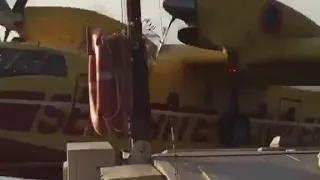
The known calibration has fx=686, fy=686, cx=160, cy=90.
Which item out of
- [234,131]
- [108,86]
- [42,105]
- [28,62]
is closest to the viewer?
[108,86]

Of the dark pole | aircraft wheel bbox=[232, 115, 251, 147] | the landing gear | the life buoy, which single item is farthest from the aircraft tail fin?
the life buoy

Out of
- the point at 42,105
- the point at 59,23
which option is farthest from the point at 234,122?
the point at 59,23

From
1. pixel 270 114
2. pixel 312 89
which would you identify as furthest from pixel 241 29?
pixel 312 89

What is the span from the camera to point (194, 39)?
10.4 m

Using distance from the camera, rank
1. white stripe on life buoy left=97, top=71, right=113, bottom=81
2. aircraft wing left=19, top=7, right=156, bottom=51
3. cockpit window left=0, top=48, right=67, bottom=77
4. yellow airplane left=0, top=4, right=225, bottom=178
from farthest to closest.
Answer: aircraft wing left=19, top=7, right=156, bottom=51
cockpit window left=0, top=48, right=67, bottom=77
yellow airplane left=0, top=4, right=225, bottom=178
white stripe on life buoy left=97, top=71, right=113, bottom=81

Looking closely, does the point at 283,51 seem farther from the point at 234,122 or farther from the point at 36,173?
the point at 36,173

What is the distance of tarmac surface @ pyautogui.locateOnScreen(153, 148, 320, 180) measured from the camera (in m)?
3.17

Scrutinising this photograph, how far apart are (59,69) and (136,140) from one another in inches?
187

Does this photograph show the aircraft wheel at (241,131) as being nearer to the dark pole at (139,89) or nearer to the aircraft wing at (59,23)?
the aircraft wing at (59,23)

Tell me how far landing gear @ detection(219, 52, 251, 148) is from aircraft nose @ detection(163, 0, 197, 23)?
816mm

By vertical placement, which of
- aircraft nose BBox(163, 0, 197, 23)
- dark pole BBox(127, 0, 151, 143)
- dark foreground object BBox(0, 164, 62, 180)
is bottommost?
dark foreground object BBox(0, 164, 62, 180)

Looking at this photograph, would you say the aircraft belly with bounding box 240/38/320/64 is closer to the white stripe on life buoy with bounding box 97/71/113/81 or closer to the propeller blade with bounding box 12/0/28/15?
the propeller blade with bounding box 12/0/28/15

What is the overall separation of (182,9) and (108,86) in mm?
5724

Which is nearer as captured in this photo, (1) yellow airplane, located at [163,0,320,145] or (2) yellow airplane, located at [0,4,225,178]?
(2) yellow airplane, located at [0,4,225,178]
